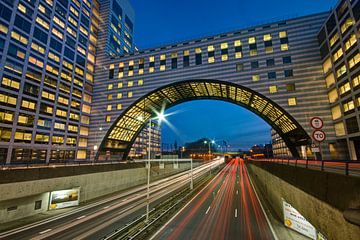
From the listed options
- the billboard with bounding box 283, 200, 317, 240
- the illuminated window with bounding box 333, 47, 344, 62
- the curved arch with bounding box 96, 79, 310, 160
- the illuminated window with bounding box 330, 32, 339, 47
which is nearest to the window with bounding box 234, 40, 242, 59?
the curved arch with bounding box 96, 79, 310, 160

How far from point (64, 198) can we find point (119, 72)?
52823 mm

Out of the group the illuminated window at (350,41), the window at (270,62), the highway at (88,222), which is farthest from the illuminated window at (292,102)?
the highway at (88,222)

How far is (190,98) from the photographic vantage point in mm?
77062

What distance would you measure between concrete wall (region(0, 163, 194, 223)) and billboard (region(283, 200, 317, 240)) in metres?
29.3

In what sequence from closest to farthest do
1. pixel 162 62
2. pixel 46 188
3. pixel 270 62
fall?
pixel 46 188 → pixel 270 62 → pixel 162 62

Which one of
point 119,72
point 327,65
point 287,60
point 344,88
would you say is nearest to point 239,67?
point 287,60

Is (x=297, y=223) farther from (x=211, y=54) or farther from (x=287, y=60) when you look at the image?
(x=211, y=54)

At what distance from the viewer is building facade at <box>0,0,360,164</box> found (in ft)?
136

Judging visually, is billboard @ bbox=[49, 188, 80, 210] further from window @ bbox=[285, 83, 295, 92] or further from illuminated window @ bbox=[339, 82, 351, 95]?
illuminated window @ bbox=[339, 82, 351, 95]

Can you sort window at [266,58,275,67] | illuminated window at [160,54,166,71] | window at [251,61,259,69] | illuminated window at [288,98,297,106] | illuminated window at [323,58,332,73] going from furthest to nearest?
illuminated window at [160,54,166,71]
window at [251,61,259,69]
window at [266,58,275,67]
illuminated window at [288,98,297,106]
illuminated window at [323,58,332,73]

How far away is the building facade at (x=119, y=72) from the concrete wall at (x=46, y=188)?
27.8 meters

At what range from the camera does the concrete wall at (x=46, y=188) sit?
20.6 metres

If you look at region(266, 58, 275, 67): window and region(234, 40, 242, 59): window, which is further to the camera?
region(234, 40, 242, 59): window

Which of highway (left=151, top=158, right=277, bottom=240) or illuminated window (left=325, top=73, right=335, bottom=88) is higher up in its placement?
illuminated window (left=325, top=73, right=335, bottom=88)
